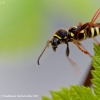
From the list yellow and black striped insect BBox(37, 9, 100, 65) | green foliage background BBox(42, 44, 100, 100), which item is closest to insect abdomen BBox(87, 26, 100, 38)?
yellow and black striped insect BBox(37, 9, 100, 65)

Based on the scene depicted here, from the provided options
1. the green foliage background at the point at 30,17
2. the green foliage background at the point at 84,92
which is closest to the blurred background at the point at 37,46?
the green foliage background at the point at 30,17

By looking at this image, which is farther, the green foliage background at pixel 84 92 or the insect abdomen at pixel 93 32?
the insect abdomen at pixel 93 32

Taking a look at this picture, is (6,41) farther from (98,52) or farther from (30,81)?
(98,52)

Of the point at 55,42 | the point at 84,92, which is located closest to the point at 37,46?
the point at 55,42

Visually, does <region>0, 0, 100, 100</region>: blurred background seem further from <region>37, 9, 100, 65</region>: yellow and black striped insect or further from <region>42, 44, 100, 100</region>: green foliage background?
<region>42, 44, 100, 100</region>: green foliage background

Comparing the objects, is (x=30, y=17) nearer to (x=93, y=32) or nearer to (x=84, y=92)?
(x=93, y=32)

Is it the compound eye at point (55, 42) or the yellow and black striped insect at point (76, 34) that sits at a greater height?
the yellow and black striped insect at point (76, 34)

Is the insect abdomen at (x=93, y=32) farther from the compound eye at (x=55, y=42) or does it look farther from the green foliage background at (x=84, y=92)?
the green foliage background at (x=84, y=92)

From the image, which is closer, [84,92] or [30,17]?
[84,92]
